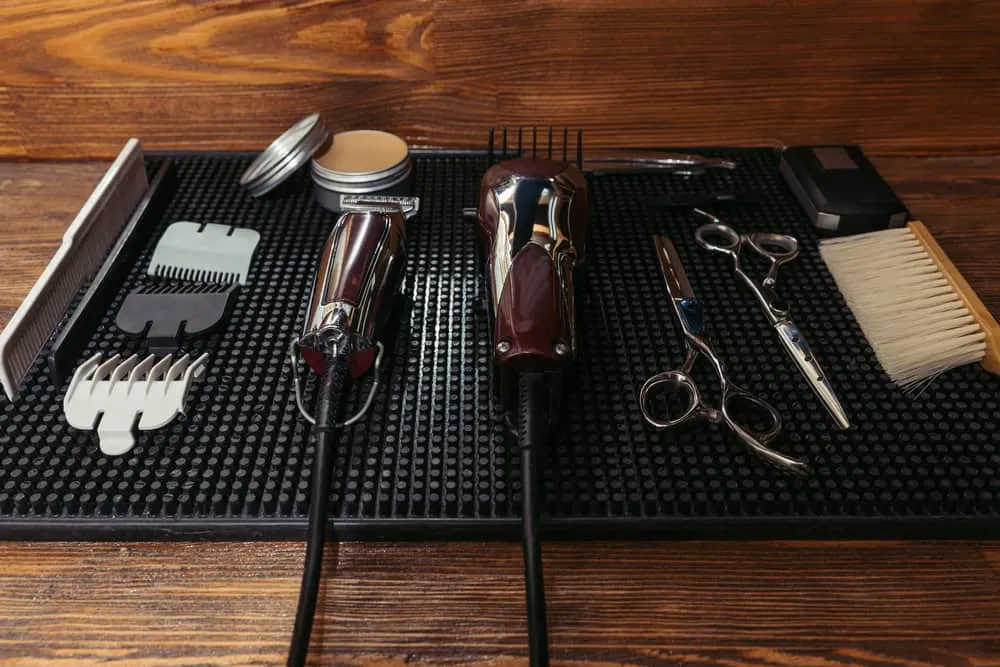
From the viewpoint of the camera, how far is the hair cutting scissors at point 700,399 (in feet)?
2.29

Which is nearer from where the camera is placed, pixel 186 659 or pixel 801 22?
pixel 186 659

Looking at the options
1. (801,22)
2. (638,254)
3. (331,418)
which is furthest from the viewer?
(801,22)

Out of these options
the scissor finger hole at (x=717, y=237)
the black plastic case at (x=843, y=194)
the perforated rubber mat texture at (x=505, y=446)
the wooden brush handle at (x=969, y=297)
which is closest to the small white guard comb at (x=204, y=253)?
the perforated rubber mat texture at (x=505, y=446)

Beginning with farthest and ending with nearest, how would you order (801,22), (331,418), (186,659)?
(801,22)
(331,418)
(186,659)

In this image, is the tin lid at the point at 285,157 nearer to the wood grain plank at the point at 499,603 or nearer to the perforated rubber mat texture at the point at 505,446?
the perforated rubber mat texture at the point at 505,446

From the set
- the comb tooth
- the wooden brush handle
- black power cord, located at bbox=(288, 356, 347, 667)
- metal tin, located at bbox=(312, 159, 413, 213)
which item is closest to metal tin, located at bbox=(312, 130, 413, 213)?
metal tin, located at bbox=(312, 159, 413, 213)

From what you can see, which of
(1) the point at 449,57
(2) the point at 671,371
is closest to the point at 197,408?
(2) the point at 671,371

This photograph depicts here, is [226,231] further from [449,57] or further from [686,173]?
[686,173]

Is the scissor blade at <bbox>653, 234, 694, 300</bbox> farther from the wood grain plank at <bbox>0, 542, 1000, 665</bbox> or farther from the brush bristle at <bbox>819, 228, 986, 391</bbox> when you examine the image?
the wood grain plank at <bbox>0, 542, 1000, 665</bbox>

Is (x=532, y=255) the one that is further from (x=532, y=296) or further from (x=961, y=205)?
(x=961, y=205)

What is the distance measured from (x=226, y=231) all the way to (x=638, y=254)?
1.57ft

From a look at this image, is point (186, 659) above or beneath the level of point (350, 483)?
beneath

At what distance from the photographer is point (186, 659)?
22.8 inches

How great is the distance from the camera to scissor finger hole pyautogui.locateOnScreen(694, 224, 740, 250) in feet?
3.08
